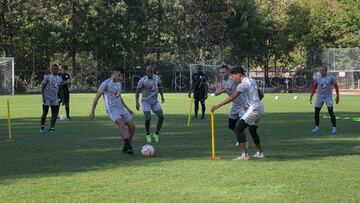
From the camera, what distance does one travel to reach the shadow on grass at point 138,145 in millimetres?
10555

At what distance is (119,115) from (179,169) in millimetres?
2736

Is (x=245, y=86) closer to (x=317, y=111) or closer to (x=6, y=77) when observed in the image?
(x=317, y=111)

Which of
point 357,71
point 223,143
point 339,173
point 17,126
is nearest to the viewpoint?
point 339,173

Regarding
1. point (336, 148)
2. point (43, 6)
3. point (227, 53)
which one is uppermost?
point (43, 6)

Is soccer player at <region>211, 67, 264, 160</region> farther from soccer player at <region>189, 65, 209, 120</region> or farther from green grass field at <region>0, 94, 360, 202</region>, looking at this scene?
soccer player at <region>189, 65, 209, 120</region>

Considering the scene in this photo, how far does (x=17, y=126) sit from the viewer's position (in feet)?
61.1

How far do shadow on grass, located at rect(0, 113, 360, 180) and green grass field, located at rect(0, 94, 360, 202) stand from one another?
0.02 metres

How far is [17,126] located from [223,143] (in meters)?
7.96

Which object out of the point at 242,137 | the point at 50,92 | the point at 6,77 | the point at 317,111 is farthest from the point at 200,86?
the point at 6,77

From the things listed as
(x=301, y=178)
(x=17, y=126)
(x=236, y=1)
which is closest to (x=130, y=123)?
(x=301, y=178)

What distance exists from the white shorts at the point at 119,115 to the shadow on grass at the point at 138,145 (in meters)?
0.72

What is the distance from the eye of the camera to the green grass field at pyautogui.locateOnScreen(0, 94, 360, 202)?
7.67m

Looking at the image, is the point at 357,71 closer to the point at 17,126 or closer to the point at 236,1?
the point at 236,1

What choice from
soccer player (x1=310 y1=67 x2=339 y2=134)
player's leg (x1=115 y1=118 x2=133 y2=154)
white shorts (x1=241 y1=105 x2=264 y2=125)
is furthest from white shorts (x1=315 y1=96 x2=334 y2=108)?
player's leg (x1=115 y1=118 x2=133 y2=154)
